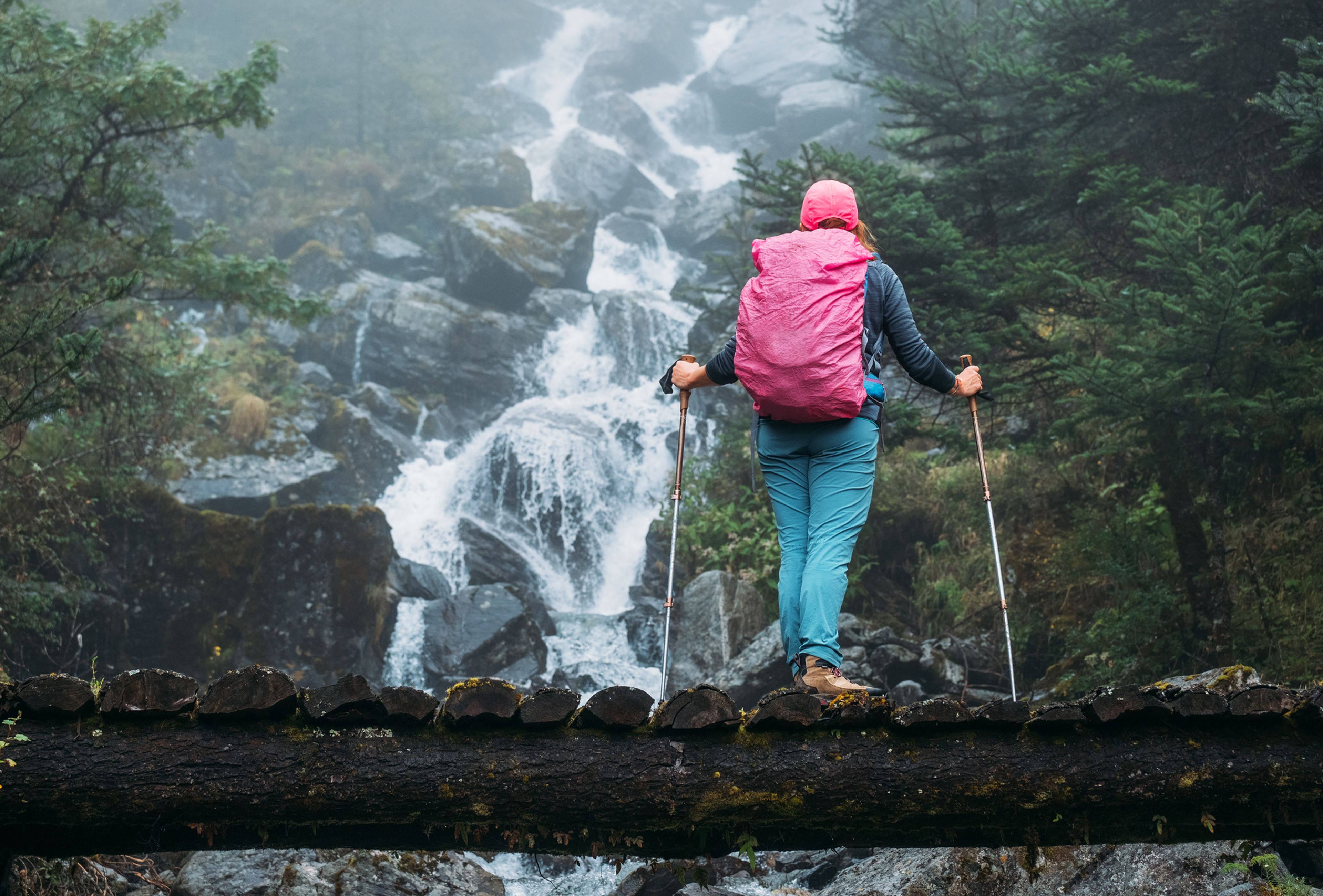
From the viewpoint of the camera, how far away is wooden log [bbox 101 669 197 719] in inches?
119

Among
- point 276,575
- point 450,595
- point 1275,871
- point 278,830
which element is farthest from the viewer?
point 450,595

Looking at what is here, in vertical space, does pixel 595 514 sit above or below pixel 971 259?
below

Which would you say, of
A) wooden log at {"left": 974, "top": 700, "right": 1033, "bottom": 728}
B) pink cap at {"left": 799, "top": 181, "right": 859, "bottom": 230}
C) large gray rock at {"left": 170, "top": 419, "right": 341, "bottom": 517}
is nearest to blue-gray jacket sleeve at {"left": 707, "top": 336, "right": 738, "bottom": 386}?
pink cap at {"left": 799, "top": 181, "right": 859, "bottom": 230}

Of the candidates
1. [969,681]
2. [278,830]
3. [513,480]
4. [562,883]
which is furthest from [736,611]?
[513,480]

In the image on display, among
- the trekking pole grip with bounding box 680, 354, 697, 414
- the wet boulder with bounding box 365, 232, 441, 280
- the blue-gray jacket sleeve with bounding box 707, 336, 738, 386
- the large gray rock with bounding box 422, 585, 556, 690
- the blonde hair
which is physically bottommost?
the large gray rock with bounding box 422, 585, 556, 690

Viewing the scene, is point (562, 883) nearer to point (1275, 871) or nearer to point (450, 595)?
point (1275, 871)

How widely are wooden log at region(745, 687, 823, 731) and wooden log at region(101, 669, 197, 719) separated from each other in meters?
1.84

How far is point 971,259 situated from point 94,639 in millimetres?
9823

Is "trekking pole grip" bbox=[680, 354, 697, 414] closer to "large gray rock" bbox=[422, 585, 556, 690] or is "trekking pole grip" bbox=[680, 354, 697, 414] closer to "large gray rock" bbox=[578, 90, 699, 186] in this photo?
"large gray rock" bbox=[422, 585, 556, 690]

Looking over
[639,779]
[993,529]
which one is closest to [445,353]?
[993,529]

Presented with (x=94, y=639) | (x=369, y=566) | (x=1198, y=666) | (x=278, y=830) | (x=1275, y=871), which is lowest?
(x=369, y=566)

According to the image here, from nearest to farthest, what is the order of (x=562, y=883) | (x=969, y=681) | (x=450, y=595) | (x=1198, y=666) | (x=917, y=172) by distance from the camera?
1. (x=1198, y=666)
2. (x=562, y=883)
3. (x=969, y=681)
4. (x=450, y=595)
5. (x=917, y=172)

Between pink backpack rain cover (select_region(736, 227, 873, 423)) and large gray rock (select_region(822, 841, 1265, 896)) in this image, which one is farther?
large gray rock (select_region(822, 841, 1265, 896))

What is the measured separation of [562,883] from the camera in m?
6.98
